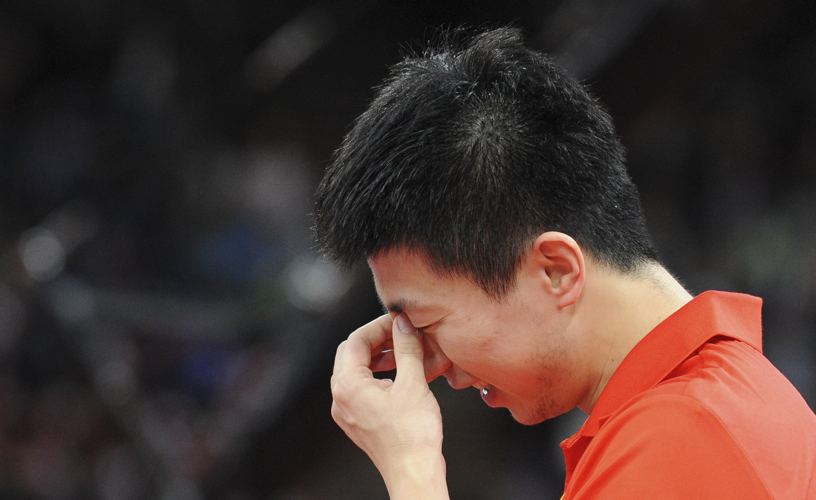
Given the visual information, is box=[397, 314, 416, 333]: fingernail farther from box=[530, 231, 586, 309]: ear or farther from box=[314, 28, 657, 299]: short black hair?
box=[530, 231, 586, 309]: ear

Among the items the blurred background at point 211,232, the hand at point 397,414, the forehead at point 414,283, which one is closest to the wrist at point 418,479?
the hand at point 397,414

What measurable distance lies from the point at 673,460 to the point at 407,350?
554 millimetres

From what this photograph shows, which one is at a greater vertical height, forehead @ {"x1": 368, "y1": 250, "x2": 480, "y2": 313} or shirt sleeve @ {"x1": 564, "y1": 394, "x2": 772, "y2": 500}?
forehead @ {"x1": 368, "y1": 250, "x2": 480, "y2": 313}

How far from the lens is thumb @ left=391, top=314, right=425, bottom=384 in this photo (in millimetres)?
1184

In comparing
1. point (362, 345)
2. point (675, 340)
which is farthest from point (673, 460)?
point (362, 345)

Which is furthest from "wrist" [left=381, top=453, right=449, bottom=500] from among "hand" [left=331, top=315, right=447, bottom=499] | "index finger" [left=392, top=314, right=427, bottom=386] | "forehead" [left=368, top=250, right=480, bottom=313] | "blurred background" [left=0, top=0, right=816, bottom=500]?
"blurred background" [left=0, top=0, right=816, bottom=500]

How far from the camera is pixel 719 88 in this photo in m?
3.12

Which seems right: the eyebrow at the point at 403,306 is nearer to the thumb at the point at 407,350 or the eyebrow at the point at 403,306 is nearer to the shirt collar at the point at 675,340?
the thumb at the point at 407,350

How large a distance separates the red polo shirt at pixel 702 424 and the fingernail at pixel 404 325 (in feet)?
1.26

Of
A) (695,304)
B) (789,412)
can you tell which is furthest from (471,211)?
(789,412)

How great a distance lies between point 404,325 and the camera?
4.07 ft

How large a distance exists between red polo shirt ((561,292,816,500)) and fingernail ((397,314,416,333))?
38 centimetres

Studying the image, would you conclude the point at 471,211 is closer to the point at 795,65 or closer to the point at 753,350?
the point at 753,350

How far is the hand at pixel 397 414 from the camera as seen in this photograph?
3.40ft
